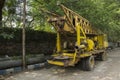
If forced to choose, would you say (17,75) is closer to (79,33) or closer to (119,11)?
(79,33)

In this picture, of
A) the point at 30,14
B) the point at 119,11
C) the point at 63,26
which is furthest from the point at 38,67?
the point at 119,11

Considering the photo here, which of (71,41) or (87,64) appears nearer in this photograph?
(87,64)

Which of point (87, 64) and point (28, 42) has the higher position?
point (28, 42)

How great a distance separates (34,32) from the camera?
13750 mm

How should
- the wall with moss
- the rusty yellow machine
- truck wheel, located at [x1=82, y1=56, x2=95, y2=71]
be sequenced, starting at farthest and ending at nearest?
the wall with moss
truck wheel, located at [x1=82, y1=56, x2=95, y2=71]
the rusty yellow machine

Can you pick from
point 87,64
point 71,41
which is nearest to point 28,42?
point 71,41

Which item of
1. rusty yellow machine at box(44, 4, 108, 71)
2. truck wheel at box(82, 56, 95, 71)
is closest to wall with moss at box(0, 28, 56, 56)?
rusty yellow machine at box(44, 4, 108, 71)

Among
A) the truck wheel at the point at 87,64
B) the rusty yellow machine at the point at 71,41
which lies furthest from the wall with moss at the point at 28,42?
the truck wheel at the point at 87,64

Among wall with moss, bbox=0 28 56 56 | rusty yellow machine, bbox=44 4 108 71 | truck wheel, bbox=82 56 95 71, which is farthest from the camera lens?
wall with moss, bbox=0 28 56 56

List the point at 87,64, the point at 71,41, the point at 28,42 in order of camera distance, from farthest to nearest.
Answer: the point at 28,42
the point at 71,41
the point at 87,64

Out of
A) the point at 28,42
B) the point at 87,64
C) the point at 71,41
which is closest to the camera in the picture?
the point at 87,64

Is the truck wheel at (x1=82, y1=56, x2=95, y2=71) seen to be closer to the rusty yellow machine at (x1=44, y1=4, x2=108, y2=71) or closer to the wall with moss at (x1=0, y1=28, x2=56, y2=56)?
the rusty yellow machine at (x1=44, y1=4, x2=108, y2=71)

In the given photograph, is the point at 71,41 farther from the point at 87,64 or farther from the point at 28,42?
the point at 28,42

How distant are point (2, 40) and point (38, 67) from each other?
246 cm
